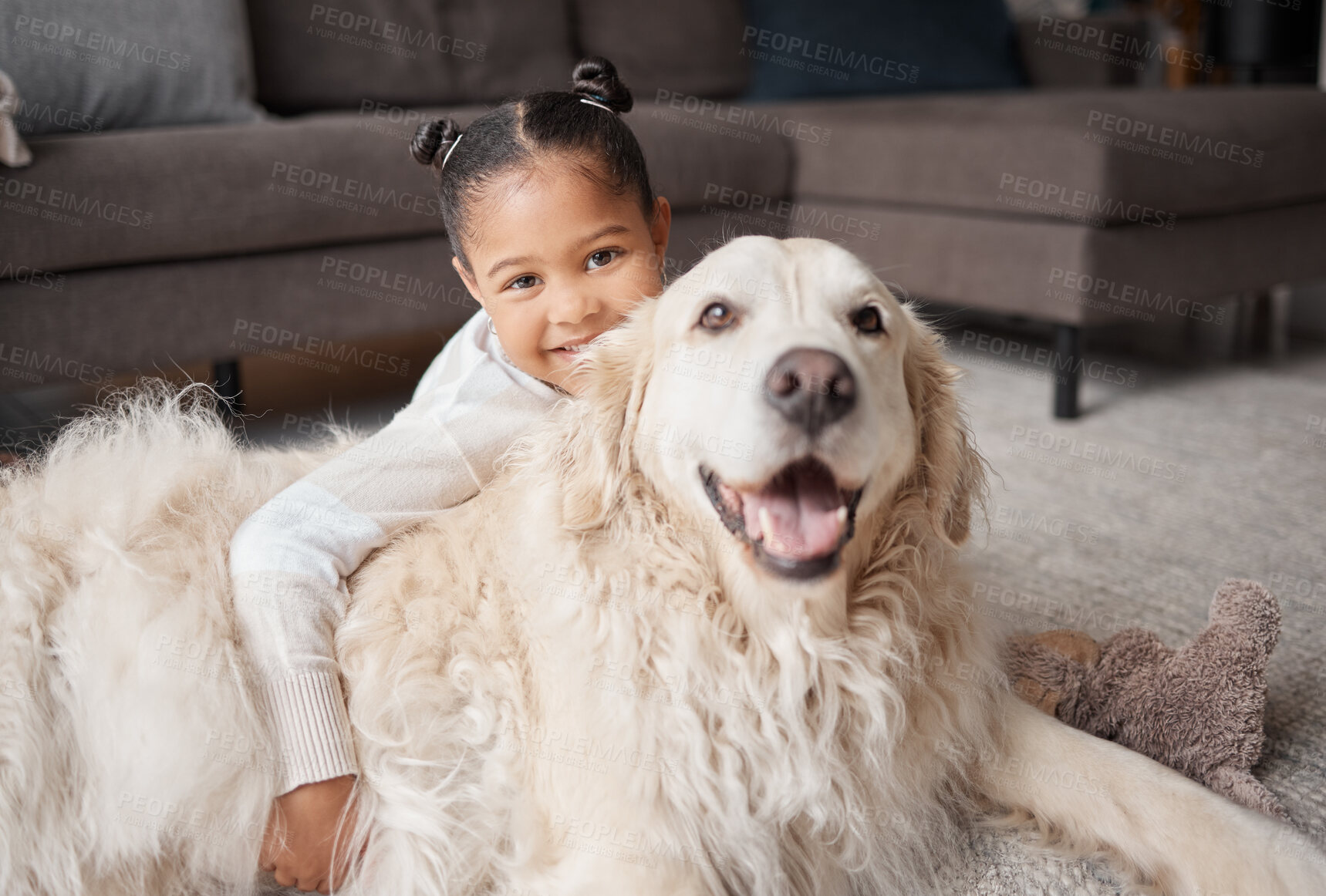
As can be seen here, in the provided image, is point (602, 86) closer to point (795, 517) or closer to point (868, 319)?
point (868, 319)

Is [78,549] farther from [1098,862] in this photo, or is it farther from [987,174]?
[987,174]

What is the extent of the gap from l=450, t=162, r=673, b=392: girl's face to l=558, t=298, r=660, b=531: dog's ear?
0.29 meters

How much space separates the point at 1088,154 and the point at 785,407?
2.32 meters

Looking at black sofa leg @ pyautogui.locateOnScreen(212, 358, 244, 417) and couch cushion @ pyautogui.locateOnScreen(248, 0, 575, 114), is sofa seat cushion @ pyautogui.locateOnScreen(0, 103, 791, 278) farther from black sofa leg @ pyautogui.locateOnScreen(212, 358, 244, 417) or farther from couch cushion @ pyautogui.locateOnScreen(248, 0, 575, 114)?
couch cushion @ pyautogui.locateOnScreen(248, 0, 575, 114)

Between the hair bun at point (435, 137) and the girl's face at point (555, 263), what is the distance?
25cm

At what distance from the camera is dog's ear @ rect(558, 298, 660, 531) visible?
117 cm

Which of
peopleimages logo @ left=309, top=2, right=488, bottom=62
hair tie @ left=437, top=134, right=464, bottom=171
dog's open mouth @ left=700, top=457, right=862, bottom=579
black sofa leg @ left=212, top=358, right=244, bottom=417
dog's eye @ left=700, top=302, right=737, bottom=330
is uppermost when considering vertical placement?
peopleimages logo @ left=309, top=2, right=488, bottom=62

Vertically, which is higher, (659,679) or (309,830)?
(659,679)

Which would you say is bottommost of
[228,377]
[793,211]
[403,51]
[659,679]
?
[228,377]

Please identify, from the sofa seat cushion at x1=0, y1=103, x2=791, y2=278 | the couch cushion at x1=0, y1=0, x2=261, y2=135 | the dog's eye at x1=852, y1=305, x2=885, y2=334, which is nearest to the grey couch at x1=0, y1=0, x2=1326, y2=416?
the sofa seat cushion at x1=0, y1=103, x2=791, y2=278

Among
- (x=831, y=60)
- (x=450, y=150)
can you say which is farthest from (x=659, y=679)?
(x=831, y=60)

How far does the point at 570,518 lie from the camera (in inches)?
45.6

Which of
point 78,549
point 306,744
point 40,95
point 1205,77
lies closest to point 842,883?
point 306,744

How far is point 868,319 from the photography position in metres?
1.14
